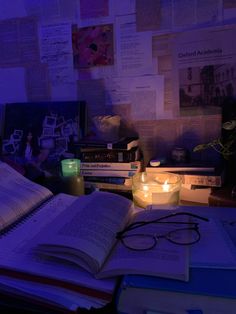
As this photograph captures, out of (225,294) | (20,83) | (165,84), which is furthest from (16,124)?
(225,294)

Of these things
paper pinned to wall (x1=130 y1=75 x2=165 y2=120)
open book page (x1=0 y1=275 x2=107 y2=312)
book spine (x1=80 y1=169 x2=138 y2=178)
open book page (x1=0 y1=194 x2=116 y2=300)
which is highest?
paper pinned to wall (x1=130 y1=75 x2=165 y2=120)

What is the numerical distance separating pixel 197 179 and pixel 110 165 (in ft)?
0.79

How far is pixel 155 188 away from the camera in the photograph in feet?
2.49

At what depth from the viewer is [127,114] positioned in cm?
100

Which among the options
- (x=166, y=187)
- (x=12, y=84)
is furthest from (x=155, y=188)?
(x=12, y=84)

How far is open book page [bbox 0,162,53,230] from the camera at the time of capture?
61 cm

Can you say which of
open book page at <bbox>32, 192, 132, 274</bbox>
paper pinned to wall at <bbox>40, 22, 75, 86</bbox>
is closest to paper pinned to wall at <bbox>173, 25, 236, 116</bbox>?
paper pinned to wall at <bbox>40, 22, 75, 86</bbox>

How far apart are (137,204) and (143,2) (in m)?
0.59

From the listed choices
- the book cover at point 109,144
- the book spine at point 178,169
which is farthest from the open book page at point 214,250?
the book cover at point 109,144

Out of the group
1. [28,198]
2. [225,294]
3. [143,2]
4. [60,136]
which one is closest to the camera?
[225,294]

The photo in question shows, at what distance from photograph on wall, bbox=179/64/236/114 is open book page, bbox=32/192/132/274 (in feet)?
1.47

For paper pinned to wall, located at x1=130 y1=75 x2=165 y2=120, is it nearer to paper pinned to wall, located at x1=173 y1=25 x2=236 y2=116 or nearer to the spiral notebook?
paper pinned to wall, located at x1=173 y1=25 x2=236 y2=116

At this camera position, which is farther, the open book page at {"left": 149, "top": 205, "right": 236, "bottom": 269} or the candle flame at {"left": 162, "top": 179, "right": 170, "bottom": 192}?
the candle flame at {"left": 162, "top": 179, "right": 170, "bottom": 192}

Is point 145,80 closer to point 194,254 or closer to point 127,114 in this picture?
point 127,114
